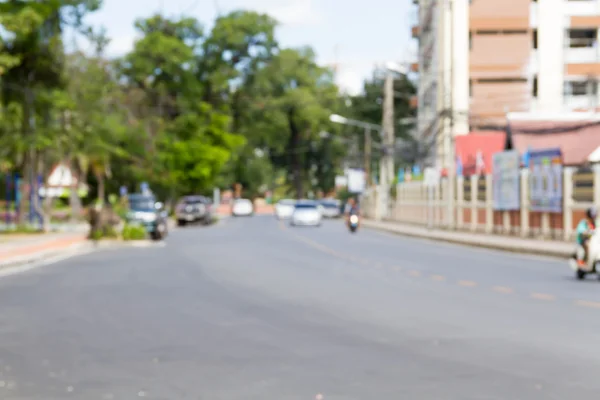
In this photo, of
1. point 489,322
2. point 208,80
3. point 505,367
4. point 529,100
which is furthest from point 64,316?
point 208,80

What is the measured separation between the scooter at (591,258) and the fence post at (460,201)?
95.5ft

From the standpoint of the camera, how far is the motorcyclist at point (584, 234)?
22641mm

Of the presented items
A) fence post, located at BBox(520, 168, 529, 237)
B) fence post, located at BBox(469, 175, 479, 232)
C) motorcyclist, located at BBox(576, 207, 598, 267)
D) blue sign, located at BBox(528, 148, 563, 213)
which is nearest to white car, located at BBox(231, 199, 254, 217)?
fence post, located at BBox(469, 175, 479, 232)

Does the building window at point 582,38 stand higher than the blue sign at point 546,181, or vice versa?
the building window at point 582,38

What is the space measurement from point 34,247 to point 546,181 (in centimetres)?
1692

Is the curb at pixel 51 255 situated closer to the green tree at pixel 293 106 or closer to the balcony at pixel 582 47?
the balcony at pixel 582 47

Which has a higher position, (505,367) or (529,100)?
(529,100)

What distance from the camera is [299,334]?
13.5 meters

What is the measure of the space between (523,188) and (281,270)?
1885 centimetres

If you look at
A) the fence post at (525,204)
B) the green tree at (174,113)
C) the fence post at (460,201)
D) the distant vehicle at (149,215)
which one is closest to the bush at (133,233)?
the distant vehicle at (149,215)

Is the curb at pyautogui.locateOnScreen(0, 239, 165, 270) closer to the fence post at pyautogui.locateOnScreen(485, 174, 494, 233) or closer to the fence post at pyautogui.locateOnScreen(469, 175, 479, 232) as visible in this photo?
the fence post at pyautogui.locateOnScreen(485, 174, 494, 233)

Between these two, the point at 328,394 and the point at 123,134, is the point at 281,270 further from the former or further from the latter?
the point at 123,134

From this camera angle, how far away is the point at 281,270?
2652 centimetres

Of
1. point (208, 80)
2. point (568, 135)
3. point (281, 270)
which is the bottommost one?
point (281, 270)
